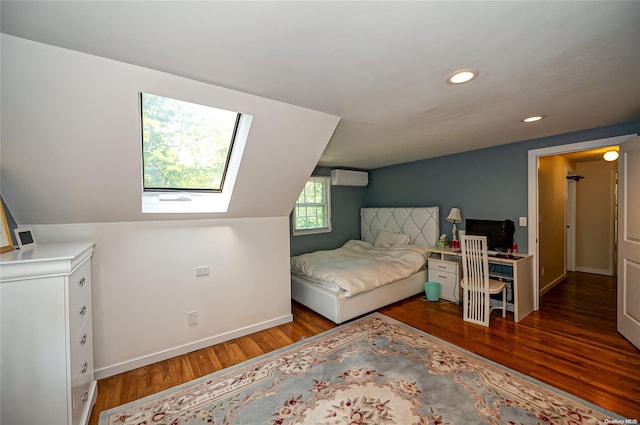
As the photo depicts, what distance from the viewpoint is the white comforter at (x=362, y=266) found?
331cm

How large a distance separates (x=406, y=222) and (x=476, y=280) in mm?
1882

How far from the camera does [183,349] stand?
2.63m

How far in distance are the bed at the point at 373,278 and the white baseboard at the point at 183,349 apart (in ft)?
1.68

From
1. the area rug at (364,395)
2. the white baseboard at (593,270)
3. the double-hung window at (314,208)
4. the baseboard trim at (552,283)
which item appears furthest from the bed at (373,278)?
the white baseboard at (593,270)

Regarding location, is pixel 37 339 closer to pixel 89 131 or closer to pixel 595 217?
pixel 89 131

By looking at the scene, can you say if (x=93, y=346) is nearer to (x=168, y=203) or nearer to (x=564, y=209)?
(x=168, y=203)

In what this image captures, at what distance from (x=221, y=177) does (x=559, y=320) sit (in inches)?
171

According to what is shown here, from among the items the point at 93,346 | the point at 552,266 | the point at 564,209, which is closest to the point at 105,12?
the point at 93,346

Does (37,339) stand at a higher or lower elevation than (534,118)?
lower

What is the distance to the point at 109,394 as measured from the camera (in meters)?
2.06

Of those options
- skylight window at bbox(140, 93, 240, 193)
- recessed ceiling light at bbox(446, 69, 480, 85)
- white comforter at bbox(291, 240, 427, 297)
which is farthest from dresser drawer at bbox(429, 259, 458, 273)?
skylight window at bbox(140, 93, 240, 193)

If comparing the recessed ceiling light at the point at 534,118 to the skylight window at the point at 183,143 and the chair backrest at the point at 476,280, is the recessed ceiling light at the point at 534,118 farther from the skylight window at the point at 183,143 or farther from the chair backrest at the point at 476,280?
the skylight window at the point at 183,143

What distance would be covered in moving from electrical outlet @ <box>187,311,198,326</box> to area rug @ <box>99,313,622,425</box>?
632mm

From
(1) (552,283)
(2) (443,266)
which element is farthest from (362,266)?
(1) (552,283)
